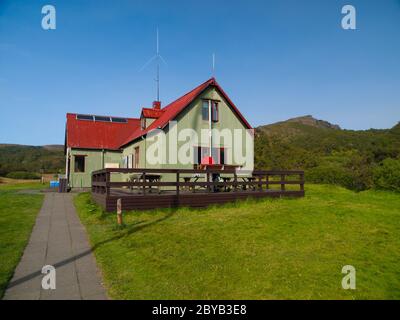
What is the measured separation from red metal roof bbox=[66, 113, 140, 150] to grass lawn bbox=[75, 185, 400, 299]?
17055mm

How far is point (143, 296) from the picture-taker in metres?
4.60

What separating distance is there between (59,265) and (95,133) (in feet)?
76.0

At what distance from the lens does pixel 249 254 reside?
6359 mm

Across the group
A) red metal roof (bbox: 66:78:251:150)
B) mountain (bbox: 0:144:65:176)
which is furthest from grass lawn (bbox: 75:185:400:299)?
mountain (bbox: 0:144:65:176)

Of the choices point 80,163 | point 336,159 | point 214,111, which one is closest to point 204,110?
point 214,111

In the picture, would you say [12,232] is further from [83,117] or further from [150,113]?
[83,117]

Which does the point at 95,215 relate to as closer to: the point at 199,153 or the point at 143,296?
the point at 143,296

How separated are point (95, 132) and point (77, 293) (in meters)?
24.8

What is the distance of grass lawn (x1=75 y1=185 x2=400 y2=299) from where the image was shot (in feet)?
15.7

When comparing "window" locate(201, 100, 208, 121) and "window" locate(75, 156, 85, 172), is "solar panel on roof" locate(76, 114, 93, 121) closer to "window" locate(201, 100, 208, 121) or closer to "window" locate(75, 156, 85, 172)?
"window" locate(75, 156, 85, 172)

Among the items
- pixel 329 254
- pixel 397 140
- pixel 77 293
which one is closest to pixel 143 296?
pixel 77 293
